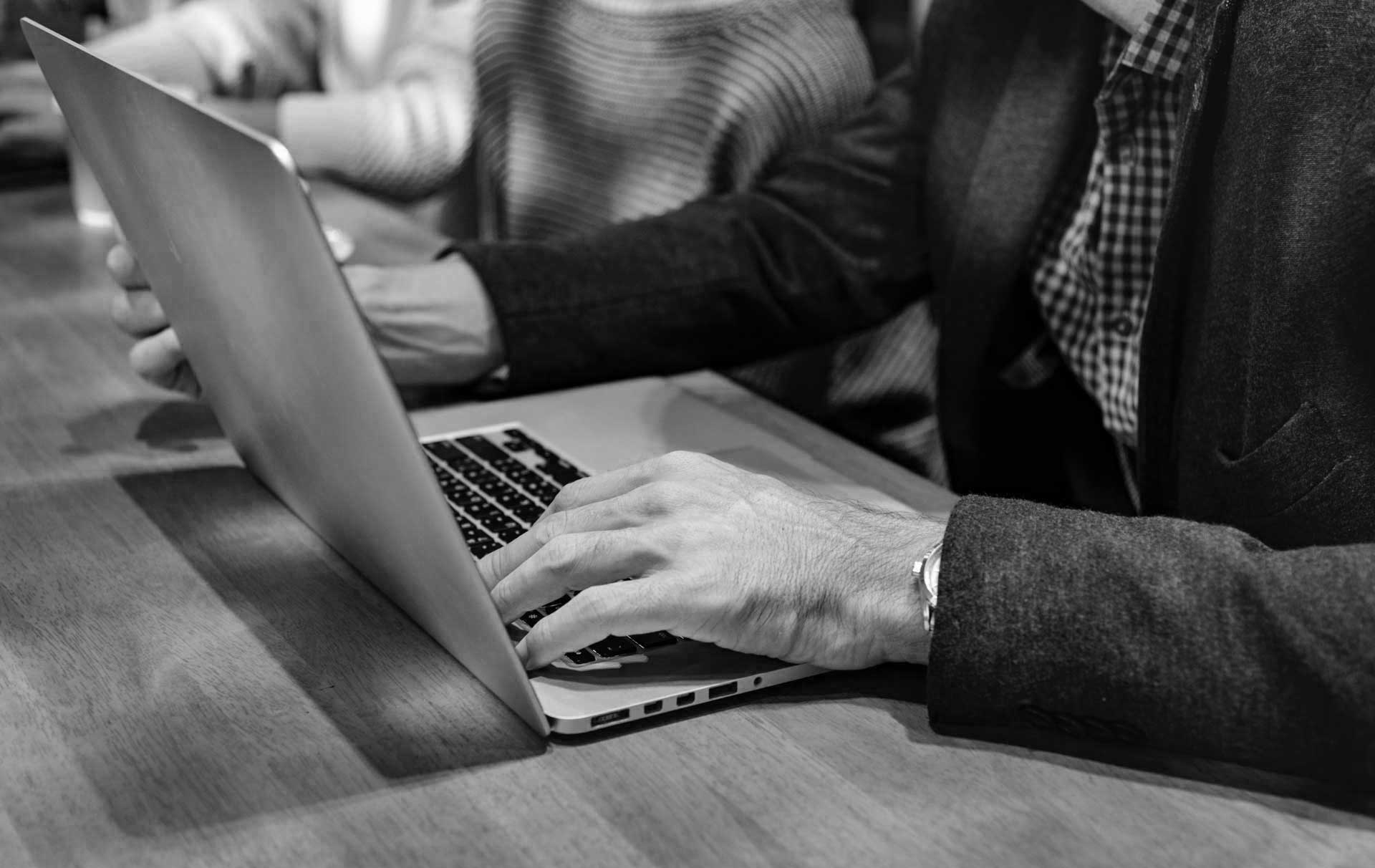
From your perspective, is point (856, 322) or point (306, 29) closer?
point (856, 322)

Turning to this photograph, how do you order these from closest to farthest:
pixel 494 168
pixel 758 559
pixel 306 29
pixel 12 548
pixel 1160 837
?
pixel 1160 837, pixel 758 559, pixel 12 548, pixel 494 168, pixel 306 29

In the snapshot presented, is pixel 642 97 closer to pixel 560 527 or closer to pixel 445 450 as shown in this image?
pixel 445 450

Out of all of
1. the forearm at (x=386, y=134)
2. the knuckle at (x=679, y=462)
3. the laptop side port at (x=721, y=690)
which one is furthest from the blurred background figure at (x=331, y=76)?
the laptop side port at (x=721, y=690)

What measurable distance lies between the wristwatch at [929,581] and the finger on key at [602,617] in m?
0.12

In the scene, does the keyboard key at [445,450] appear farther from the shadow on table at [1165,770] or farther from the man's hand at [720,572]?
the shadow on table at [1165,770]

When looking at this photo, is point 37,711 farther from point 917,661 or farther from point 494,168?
point 494,168

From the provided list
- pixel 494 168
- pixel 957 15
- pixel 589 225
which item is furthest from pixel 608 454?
pixel 494 168

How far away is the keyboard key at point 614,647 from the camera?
2.28 feet

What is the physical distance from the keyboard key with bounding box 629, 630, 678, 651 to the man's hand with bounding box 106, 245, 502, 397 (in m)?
0.43

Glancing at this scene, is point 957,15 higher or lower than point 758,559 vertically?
higher

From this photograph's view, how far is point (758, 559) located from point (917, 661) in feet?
0.31

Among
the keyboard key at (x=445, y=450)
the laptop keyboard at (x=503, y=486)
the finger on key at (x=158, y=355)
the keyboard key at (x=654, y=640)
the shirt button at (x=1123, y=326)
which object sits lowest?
the finger on key at (x=158, y=355)

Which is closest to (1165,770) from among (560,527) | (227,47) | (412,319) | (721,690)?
(721,690)

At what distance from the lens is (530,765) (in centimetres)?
63
